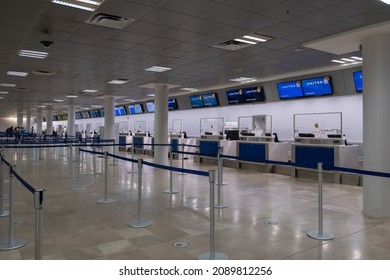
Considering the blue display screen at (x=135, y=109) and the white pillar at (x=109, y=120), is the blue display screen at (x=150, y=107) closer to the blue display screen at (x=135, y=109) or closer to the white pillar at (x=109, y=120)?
the blue display screen at (x=135, y=109)

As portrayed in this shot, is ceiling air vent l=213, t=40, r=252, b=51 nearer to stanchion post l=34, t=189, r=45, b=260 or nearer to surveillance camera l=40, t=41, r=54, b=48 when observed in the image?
surveillance camera l=40, t=41, r=54, b=48

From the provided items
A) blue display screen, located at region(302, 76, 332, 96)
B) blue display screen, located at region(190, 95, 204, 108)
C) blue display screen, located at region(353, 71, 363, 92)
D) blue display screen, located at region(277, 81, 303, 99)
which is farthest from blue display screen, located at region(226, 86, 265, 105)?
blue display screen, located at region(353, 71, 363, 92)

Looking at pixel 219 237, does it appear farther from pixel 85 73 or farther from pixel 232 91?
pixel 232 91

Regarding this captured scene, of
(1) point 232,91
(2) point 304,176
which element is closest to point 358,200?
(2) point 304,176

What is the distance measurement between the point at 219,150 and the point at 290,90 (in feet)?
16.9

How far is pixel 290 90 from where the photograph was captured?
11.3 metres

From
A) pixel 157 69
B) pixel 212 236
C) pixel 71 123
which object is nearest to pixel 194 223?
pixel 212 236

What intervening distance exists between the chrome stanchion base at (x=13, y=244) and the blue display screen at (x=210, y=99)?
11.8 metres

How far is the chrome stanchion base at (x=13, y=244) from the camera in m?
3.59

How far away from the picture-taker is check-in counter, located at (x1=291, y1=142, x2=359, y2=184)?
8594 mm

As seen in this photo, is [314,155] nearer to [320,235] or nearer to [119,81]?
[320,235]

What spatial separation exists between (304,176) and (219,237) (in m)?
6.35

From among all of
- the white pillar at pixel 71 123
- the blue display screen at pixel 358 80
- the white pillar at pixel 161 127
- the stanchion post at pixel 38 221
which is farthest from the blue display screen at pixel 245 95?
the white pillar at pixel 71 123

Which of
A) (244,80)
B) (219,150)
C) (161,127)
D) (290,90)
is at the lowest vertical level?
(219,150)
